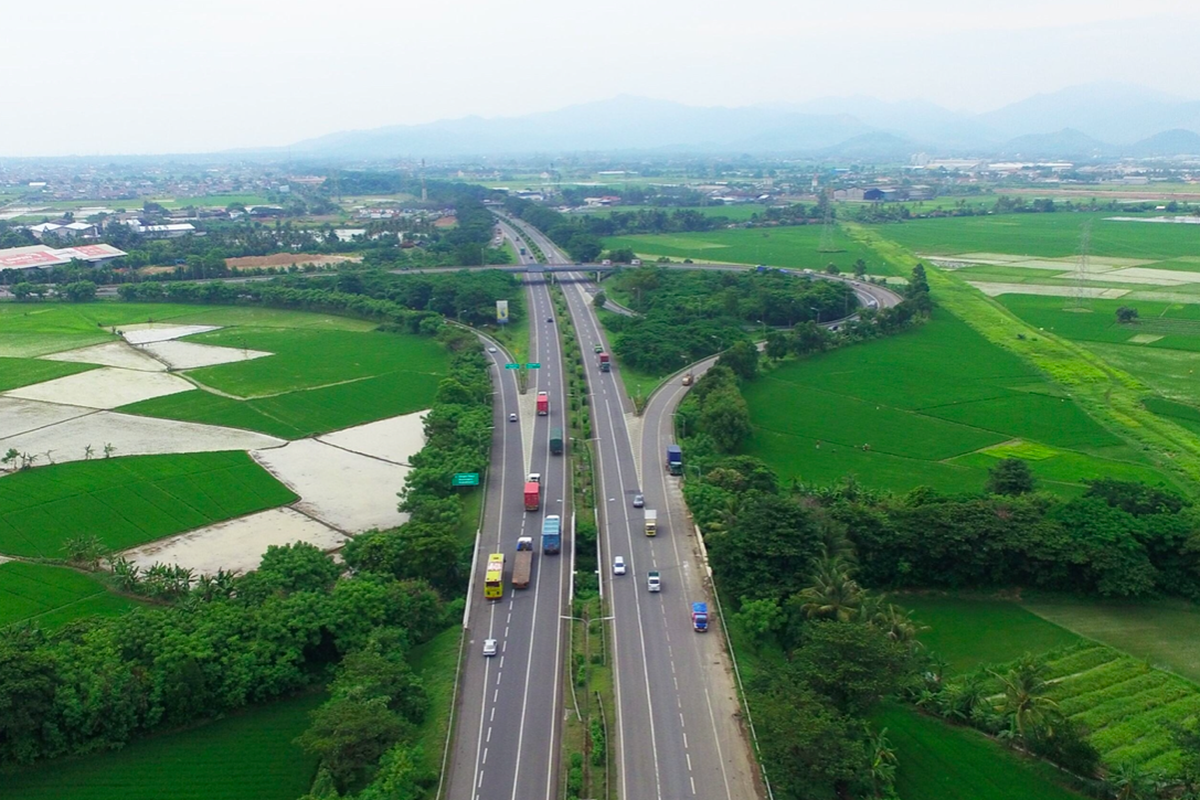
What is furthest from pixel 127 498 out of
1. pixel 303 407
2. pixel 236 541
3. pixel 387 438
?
pixel 303 407

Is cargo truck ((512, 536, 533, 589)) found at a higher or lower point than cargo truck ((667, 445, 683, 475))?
lower

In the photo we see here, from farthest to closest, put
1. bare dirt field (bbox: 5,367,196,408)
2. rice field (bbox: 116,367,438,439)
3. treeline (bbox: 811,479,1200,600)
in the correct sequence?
bare dirt field (bbox: 5,367,196,408) < rice field (bbox: 116,367,438,439) < treeline (bbox: 811,479,1200,600)

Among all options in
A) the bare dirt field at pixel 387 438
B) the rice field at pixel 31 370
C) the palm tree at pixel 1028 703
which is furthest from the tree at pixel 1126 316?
the rice field at pixel 31 370

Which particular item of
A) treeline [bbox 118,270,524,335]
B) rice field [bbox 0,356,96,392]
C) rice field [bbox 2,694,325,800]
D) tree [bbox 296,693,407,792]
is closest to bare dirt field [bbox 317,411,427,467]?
rice field [bbox 2,694,325,800]

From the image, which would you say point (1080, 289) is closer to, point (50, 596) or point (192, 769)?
point (192, 769)

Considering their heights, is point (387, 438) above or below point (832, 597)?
below

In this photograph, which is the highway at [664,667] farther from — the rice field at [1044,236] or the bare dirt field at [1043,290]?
the rice field at [1044,236]

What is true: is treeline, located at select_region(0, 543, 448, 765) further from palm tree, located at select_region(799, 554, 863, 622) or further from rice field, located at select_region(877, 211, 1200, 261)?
rice field, located at select_region(877, 211, 1200, 261)
